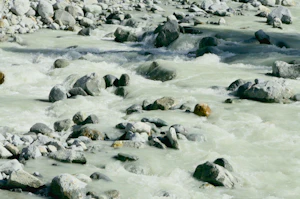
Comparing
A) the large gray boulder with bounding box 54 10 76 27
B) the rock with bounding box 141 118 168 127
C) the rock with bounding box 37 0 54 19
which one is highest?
the rock with bounding box 141 118 168 127

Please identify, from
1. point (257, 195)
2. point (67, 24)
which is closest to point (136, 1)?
point (67, 24)

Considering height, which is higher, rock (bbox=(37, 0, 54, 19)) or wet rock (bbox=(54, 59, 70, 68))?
wet rock (bbox=(54, 59, 70, 68))

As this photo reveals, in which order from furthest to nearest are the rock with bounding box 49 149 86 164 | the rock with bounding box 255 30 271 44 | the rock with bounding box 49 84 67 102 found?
the rock with bounding box 255 30 271 44
the rock with bounding box 49 84 67 102
the rock with bounding box 49 149 86 164

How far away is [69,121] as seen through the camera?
880 cm

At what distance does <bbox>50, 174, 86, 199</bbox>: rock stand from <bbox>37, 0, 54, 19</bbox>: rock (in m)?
13.1

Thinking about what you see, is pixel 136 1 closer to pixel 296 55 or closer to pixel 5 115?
pixel 296 55

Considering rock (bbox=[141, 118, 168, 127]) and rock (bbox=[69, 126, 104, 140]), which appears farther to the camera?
rock (bbox=[141, 118, 168, 127])

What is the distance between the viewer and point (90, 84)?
436 inches

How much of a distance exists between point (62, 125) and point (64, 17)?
34.4ft

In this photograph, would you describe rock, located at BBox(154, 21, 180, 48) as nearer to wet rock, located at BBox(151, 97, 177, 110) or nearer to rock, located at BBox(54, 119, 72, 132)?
wet rock, located at BBox(151, 97, 177, 110)

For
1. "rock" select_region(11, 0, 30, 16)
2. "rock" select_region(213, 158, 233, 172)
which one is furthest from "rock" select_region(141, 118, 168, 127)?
"rock" select_region(11, 0, 30, 16)

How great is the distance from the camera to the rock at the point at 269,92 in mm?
10148

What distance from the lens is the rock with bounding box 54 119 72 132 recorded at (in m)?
8.69

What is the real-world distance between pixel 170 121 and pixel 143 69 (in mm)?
4191
